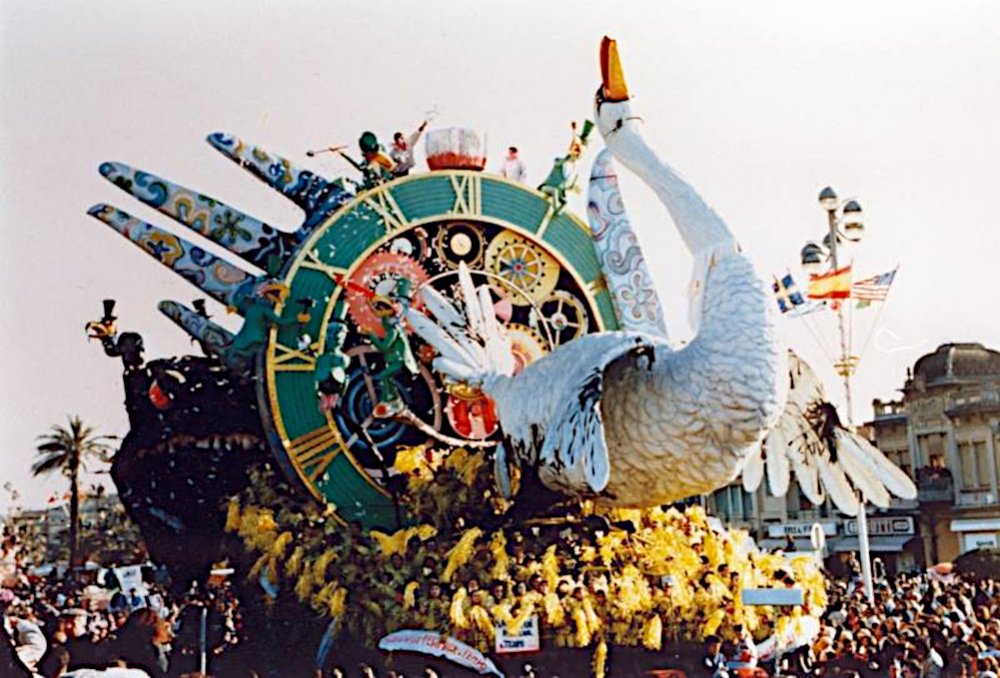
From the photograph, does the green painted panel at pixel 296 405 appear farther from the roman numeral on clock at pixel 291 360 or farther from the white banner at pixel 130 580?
the white banner at pixel 130 580

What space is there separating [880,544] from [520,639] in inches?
623

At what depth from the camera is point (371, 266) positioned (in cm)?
1187

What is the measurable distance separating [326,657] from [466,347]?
2.75m

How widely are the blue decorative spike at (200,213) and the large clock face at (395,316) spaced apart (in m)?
0.69

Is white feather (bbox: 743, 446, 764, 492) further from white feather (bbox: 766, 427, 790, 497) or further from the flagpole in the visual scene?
the flagpole

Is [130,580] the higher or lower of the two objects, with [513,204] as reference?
lower

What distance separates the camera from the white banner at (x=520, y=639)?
9438 mm

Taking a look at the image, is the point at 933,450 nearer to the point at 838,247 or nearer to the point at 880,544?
the point at 880,544

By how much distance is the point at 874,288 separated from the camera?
47.0 feet

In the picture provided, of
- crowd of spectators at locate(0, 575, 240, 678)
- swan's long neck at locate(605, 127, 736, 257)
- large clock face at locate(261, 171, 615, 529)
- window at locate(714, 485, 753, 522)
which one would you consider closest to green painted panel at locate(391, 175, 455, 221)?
large clock face at locate(261, 171, 615, 529)

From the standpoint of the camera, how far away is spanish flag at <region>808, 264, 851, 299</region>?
13680mm

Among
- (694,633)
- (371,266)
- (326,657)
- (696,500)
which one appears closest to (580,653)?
(694,633)

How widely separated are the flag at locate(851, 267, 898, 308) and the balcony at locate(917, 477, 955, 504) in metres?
9.95

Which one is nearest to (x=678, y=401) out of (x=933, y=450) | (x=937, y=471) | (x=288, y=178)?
(x=288, y=178)
